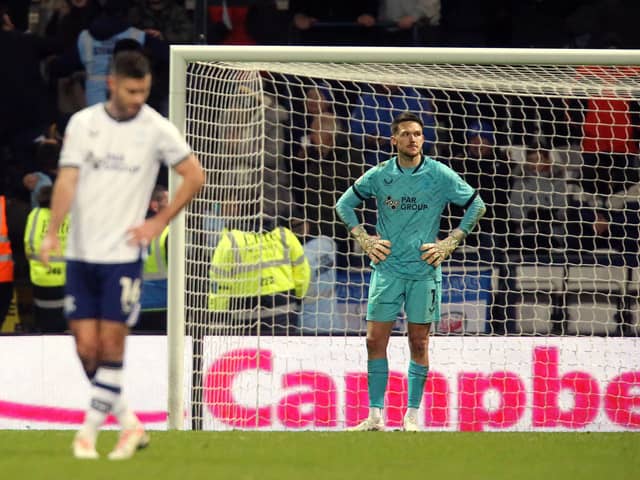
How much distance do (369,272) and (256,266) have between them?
3.82 ft

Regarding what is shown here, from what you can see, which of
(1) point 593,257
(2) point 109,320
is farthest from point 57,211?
(1) point 593,257

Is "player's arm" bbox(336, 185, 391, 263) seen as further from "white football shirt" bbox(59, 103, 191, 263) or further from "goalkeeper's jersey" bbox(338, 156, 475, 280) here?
"white football shirt" bbox(59, 103, 191, 263)

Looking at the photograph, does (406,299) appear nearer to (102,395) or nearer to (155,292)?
(155,292)

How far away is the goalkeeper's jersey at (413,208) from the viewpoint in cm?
Answer: 877

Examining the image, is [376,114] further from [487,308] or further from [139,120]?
[139,120]

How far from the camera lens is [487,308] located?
10375 millimetres

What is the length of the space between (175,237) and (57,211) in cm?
271

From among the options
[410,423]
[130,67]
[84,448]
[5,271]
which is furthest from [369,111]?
[84,448]

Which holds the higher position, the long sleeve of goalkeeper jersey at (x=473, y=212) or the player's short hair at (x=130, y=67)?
the player's short hair at (x=130, y=67)

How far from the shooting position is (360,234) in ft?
29.3

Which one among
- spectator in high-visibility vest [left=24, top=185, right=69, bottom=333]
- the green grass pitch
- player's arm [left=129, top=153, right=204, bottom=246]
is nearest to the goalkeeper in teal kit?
the green grass pitch

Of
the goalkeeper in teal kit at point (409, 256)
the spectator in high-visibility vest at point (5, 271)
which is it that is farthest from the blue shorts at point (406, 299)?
the spectator in high-visibility vest at point (5, 271)

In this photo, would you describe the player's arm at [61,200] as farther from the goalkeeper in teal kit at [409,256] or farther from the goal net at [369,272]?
the goalkeeper in teal kit at [409,256]

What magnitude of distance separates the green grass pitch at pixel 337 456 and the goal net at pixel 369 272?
1.47 metres
